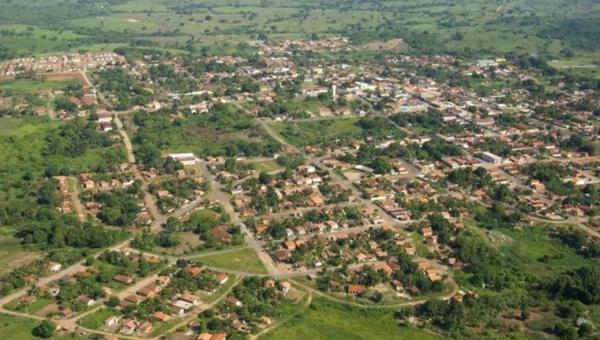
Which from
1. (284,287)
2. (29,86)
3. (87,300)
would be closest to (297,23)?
(29,86)

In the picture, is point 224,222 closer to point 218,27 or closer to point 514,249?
point 514,249

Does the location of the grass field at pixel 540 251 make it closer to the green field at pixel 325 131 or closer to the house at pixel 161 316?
the house at pixel 161 316

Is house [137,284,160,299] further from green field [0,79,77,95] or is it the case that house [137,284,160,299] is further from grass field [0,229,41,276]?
green field [0,79,77,95]

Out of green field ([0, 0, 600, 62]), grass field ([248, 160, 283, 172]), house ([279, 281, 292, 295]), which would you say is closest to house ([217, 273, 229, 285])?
house ([279, 281, 292, 295])

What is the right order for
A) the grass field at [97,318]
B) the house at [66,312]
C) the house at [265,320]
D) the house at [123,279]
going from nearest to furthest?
1. the grass field at [97,318]
2. the house at [265,320]
3. the house at [66,312]
4. the house at [123,279]

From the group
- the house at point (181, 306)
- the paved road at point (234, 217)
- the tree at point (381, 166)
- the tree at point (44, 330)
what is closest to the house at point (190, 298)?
the house at point (181, 306)

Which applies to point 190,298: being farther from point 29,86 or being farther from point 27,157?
point 29,86
